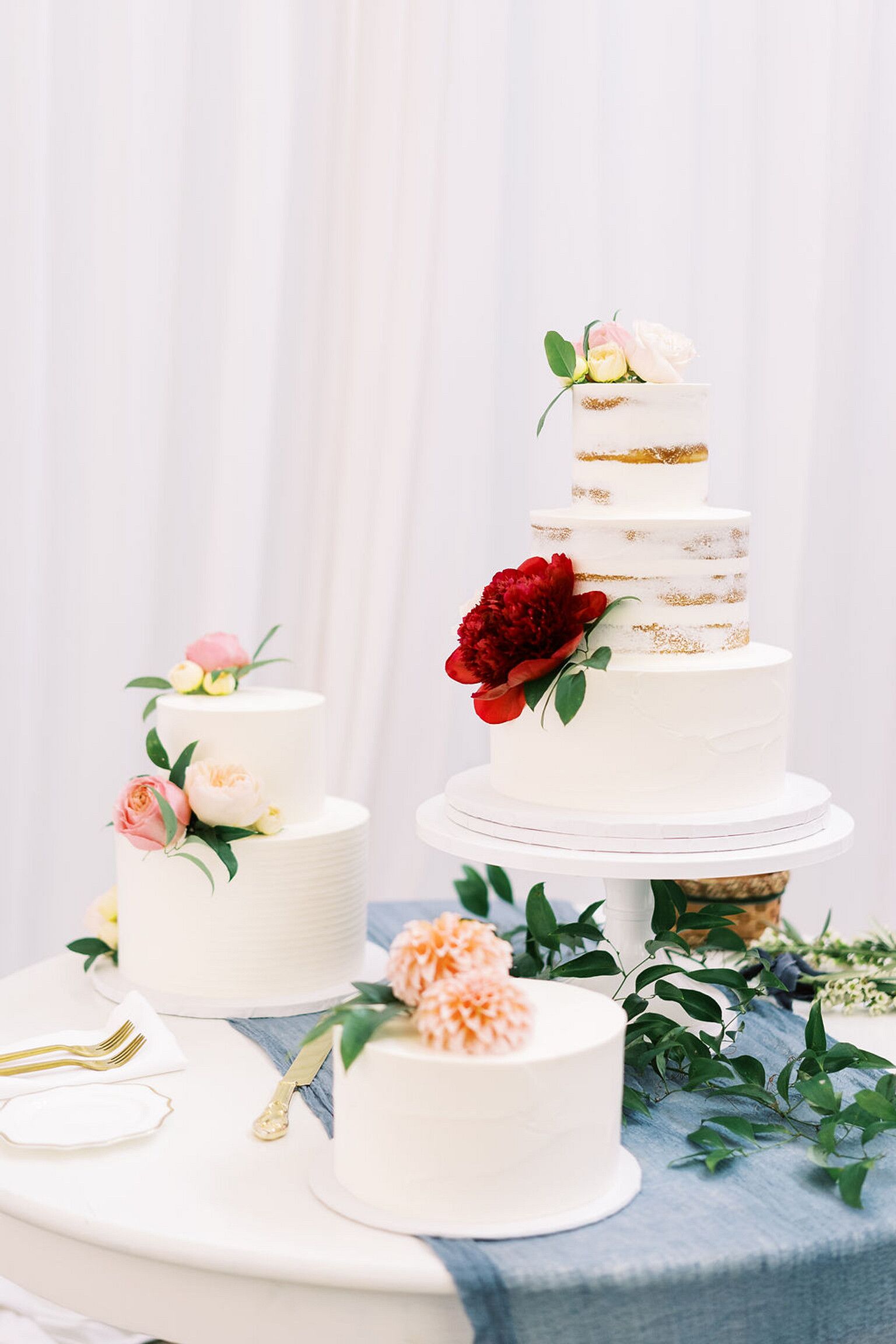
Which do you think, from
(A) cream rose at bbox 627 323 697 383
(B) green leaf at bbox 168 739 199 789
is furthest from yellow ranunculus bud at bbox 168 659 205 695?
(A) cream rose at bbox 627 323 697 383

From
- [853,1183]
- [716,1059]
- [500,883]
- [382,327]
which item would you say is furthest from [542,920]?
[382,327]

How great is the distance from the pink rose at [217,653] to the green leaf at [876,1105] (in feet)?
2.50

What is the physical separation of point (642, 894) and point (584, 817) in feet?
0.51

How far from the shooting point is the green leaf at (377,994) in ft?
3.18

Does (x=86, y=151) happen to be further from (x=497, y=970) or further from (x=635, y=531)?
(x=497, y=970)

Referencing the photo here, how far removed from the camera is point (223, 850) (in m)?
1.35

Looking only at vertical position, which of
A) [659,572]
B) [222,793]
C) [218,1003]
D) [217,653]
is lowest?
[218,1003]

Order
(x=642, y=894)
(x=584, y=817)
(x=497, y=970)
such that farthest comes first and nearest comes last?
(x=642, y=894) → (x=584, y=817) → (x=497, y=970)

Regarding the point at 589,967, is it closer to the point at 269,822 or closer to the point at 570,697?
the point at 570,697

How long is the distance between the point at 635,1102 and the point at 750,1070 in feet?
0.33

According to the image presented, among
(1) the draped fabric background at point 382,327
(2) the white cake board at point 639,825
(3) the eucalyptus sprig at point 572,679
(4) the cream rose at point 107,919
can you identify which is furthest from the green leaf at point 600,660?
(1) the draped fabric background at point 382,327

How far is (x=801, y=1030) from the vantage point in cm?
137

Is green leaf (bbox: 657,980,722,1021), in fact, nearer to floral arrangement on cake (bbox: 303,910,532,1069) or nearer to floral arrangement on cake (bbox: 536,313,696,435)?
floral arrangement on cake (bbox: 303,910,532,1069)

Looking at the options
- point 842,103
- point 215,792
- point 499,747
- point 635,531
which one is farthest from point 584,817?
point 842,103
